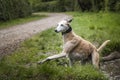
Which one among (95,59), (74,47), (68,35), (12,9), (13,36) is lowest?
(12,9)

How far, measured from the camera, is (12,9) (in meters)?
32.0

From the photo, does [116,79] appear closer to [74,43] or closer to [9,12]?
[74,43]

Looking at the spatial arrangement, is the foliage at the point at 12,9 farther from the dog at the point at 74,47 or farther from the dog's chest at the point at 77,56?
the dog's chest at the point at 77,56

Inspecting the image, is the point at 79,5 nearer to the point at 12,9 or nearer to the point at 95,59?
the point at 12,9

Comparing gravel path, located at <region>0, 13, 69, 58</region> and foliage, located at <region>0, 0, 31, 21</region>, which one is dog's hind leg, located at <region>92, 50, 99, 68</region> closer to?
gravel path, located at <region>0, 13, 69, 58</region>

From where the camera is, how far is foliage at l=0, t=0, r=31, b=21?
2917 centimetres

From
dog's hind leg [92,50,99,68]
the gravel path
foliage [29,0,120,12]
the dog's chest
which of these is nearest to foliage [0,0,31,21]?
the gravel path

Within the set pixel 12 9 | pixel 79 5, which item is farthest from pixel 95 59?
pixel 79 5

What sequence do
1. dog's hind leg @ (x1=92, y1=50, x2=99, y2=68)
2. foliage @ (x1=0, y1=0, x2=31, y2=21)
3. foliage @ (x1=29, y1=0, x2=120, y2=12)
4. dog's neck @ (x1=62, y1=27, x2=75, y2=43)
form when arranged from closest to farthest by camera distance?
1. dog's hind leg @ (x1=92, y1=50, x2=99, y2=68)
2. dog's neck @ (x1=62, y1=27, x2=75, y2=43)
3. foliage @ (x1=0, y1=0, x2=31, y2=21)
4. foliage @ (x1=29, y1=0, x2=120, y2=12)

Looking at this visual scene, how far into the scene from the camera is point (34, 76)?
7.53 meters

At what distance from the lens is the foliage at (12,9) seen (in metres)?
29.2

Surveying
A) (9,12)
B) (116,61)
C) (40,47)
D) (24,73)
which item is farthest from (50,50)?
(9,12)

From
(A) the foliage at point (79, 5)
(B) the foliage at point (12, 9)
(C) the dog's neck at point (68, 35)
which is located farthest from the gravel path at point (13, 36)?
(A) the foliage at point (79, 5)

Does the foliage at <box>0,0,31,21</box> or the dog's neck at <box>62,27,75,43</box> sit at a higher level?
the dog's neck at <box>62,27,75,43</box>
